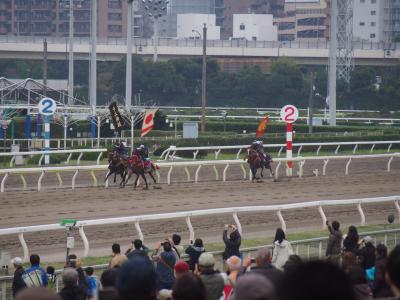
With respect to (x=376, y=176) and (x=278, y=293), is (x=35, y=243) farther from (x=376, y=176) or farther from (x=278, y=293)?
(x=376, y=176)

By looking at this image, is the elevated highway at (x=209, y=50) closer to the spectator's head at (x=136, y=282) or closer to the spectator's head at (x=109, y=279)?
the spectator's head at (x=109, y=279)

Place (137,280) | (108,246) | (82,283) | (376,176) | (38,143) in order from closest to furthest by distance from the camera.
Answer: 1. (137,280)
2. (82,283)
3. (108,246)
4. (376,176)
5. (38,143)

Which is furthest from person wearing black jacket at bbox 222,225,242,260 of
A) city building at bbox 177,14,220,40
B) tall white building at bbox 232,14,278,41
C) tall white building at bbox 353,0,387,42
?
city building at bbox 177,14,220,40

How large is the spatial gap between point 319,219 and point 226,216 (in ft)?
3.90

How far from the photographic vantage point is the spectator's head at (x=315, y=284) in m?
3.01

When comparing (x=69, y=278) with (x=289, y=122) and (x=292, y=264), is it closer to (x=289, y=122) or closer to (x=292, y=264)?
(x=292, y=264)

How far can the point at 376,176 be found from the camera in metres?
21.0

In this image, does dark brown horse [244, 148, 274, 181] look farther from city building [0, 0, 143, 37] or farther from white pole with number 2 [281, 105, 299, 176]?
city building [0, 0, 143, 37]

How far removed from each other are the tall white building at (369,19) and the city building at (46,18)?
1808 cm

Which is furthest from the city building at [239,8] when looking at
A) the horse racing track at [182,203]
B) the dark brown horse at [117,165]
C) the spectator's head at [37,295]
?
the spectator's head at [37,295]

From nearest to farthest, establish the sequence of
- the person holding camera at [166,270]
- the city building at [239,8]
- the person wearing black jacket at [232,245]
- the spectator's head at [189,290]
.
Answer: the spectator's head at [189,290]
the person holding camera at [166,270]
the person wearing black jacket at [232,245]
the city building at [239,8]

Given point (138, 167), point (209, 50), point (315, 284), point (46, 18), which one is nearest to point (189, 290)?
point (315, 284)

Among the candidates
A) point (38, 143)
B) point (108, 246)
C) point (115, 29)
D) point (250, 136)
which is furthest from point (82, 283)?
point (115, 29)

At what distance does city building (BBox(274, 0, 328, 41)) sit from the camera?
285ft
